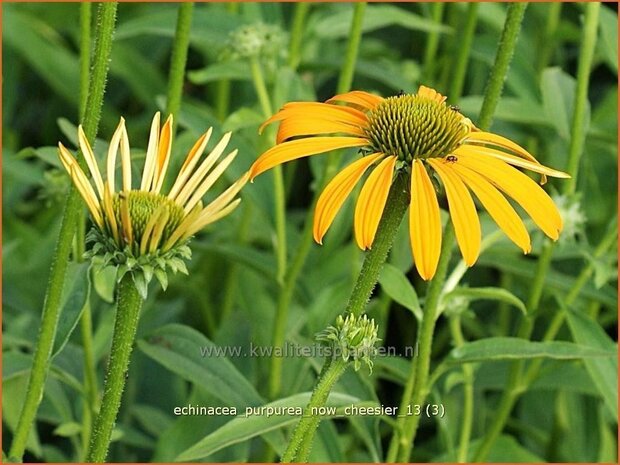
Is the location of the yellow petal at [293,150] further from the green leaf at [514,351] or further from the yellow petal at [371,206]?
the green leaf at [514,351]

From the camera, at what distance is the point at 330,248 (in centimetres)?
133

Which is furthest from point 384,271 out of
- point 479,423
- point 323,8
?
point 323,8

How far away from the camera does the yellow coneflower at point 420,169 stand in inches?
25.0

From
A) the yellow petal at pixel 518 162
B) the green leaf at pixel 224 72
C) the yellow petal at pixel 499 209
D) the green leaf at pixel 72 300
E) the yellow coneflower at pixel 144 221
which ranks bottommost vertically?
the green leaf at pixel 72 300

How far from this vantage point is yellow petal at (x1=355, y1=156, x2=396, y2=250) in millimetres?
627

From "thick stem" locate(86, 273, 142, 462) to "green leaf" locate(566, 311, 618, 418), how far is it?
546 mm

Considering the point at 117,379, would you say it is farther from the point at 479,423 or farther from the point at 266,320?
the point at 479,423

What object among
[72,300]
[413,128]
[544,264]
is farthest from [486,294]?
[72,300]

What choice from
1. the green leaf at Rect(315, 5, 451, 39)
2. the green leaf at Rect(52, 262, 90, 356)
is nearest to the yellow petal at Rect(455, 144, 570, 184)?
the green leaf at Rect(52, 262, 90, 356)

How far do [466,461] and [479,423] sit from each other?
0.25m

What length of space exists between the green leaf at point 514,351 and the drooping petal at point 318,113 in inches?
10.4

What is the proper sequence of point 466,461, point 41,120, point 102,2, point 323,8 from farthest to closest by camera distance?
point 41,120
point 323,8
point 466,461
point 102,2

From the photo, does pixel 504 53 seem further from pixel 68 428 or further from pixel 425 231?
pixel 68 428

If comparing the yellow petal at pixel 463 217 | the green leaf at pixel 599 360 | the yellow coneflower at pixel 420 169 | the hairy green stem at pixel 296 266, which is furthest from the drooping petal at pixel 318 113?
the green leaf at pixel 599 360
